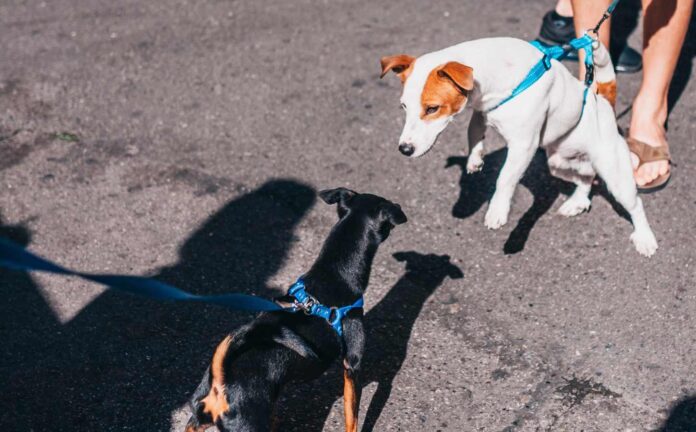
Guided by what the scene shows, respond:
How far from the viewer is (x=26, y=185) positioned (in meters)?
5.15

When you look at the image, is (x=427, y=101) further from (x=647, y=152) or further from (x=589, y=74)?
(x=647, y=152)

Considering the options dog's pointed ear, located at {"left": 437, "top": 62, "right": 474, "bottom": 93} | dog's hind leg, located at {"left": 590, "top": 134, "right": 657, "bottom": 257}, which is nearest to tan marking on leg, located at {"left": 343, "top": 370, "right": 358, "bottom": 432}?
dog's pointed ear, located at {"left": 437, "top": 62, "right": 474, "bottom": 93}

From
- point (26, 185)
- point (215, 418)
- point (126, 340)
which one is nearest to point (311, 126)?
point (26, 185)

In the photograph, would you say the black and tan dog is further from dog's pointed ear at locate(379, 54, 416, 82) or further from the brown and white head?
dog's pointed ear at locate(379, 54, 416, 82)

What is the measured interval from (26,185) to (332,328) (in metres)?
2.75

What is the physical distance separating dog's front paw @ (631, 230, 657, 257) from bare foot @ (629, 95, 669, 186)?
0.54 metres

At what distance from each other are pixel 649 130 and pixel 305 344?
118 inches

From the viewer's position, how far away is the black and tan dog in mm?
3021

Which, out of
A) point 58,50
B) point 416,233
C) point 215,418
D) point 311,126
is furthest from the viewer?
point 58,50

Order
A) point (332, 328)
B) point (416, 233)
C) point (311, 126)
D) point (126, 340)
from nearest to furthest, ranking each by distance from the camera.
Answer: point (332, 328) → point (126, 340) → point (416, 233) → point (311, 126)

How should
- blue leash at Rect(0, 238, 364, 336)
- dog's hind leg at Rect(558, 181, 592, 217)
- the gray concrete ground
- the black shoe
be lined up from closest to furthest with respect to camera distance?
blue leash at Rect(0, 238, 364, 336)
the gray concrete ground
dog's hind leg at Rect(558, 181, 592, 217)
the black shoe

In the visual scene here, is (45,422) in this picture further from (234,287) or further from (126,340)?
(234,287)

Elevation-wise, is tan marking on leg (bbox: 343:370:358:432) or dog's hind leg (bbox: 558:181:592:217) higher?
tan marking on leg (bbox: 343:370:358:432)

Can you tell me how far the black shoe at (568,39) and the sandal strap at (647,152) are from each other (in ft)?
4.00
